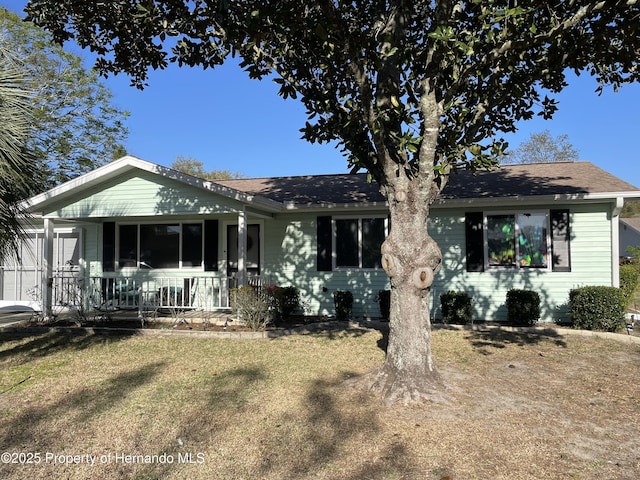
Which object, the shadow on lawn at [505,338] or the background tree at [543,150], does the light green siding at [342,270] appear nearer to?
the shadow on lawn at [505,338]

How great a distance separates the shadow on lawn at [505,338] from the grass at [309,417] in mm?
461

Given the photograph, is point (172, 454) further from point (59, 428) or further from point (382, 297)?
point (382, 297)

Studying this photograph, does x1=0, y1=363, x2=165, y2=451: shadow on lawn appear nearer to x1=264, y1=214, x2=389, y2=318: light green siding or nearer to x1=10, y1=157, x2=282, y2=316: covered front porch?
x1=10, y1=157, x2=282, y2=316: covered front porch

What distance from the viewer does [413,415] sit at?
4.32 m

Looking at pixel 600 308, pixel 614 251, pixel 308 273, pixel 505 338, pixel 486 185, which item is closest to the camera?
pixel 505 338

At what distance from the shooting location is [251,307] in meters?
8.71

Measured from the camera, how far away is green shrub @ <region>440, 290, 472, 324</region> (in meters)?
9.41

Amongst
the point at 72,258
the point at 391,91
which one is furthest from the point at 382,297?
the point at 72,258

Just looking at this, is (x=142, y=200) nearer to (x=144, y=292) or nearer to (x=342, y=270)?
(x=144, y=292)

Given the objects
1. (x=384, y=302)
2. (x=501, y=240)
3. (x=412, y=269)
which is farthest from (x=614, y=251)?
(x=412, y=269)

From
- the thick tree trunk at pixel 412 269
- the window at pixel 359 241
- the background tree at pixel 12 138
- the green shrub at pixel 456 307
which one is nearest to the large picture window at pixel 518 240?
the green shrub at pixel 456 307

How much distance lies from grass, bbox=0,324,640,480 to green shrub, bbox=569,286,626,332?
1.30 metres

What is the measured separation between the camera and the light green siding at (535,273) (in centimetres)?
927

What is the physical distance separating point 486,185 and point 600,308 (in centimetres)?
383
